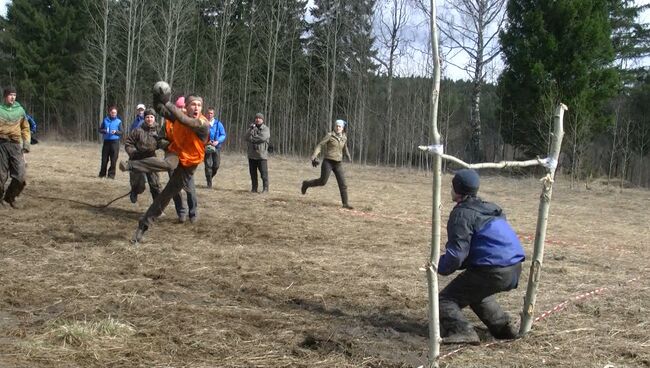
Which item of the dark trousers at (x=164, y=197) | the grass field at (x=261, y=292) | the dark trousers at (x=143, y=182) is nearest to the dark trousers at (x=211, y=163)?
the grass field at (x=261, y=292)

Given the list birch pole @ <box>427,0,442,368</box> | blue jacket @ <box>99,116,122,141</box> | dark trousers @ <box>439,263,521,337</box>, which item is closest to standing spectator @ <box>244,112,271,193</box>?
blue jacket @ <box>99,116,122,141</box>

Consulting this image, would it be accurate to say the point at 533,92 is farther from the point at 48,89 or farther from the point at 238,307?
the point at 48,89

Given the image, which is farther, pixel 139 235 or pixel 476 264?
pixel 139 235

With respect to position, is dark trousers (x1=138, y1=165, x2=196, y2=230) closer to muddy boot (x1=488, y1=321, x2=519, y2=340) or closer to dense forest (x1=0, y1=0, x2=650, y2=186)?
Result: muddy boot (x1=488, y1=321, x2=519, y2=340)

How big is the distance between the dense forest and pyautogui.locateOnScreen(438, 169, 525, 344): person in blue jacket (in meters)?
24.9

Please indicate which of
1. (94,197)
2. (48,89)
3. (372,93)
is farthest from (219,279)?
(48,89)

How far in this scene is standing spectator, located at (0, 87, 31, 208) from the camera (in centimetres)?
928

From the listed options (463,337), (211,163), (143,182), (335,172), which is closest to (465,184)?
(463,337)

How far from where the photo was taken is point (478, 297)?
15.9 ft

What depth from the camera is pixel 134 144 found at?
982cm

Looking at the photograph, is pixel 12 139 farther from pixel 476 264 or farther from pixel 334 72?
pixel 334 72

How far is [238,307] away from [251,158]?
9.14 m

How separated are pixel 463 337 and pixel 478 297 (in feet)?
1.18

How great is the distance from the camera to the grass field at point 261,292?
14.3 feet
